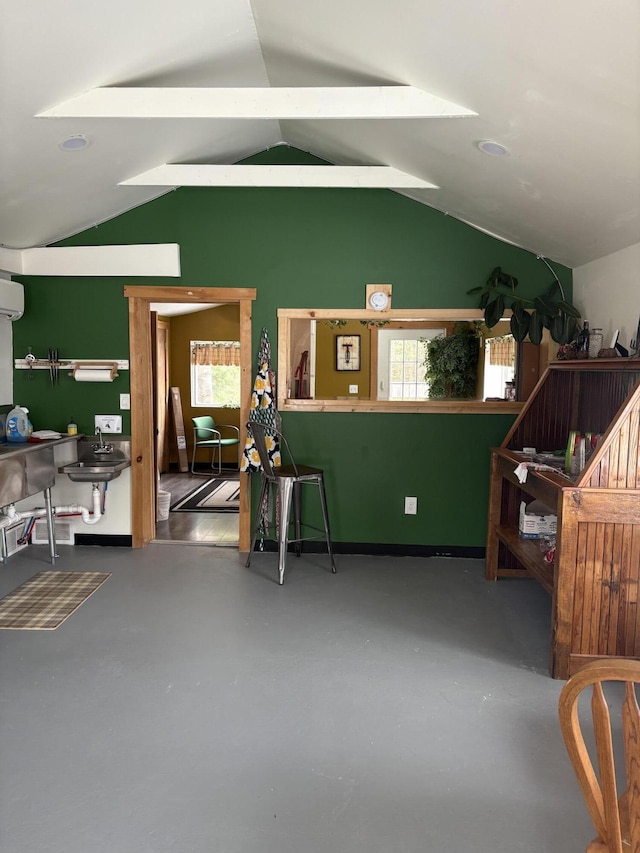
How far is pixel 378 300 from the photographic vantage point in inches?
195

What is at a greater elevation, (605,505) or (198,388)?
(198,388)

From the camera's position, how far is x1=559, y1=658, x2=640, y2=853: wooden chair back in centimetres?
124

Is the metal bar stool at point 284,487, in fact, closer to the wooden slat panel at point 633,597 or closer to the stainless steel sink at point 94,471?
the stainless steel sink at point 94,471

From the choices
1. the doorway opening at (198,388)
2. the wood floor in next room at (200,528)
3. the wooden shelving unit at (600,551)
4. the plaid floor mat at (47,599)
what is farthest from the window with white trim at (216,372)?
the wooden shelving unit at (600,551)

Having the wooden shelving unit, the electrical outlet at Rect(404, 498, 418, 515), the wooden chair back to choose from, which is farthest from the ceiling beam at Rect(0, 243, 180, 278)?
the wooden chair back

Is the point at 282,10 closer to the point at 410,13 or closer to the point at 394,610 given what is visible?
the point at 410,13

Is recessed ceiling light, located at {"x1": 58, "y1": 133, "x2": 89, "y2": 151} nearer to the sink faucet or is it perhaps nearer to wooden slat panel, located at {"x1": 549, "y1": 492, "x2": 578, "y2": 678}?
the sink faucet

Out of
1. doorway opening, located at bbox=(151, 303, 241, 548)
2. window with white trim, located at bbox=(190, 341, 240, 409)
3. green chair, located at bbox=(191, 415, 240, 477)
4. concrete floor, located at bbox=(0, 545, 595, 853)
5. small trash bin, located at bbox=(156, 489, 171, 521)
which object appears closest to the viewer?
concrete floor, located at bbox=(0, 545, 595, 853)

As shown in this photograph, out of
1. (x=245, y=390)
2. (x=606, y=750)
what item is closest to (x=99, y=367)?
(x=245, y=390)

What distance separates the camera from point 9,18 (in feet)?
7.81

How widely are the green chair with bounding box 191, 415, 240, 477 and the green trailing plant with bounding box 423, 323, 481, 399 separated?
3.53m

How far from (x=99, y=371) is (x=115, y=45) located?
2687 millimetres

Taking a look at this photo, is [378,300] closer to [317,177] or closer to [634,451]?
[317,177]

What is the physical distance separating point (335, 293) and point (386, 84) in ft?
6.22
